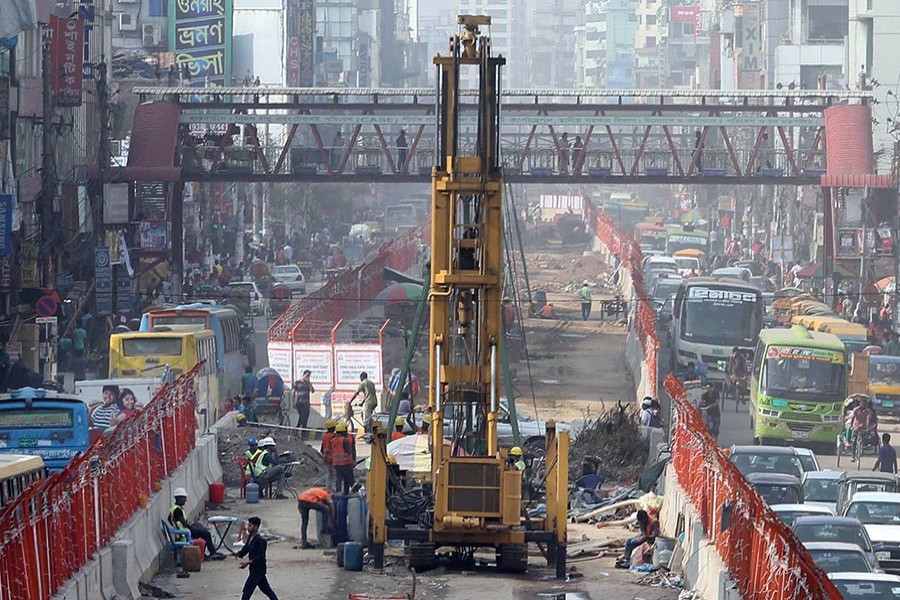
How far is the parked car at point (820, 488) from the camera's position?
2977 centimetres

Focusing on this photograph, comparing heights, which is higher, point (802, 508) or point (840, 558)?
point (840, 558)

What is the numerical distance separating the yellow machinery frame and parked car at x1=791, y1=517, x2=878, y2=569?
2873 mm

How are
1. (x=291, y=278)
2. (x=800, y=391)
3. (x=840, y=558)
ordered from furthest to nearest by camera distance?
(x=291, y=278) → (x=800, y=391) → (x=840, y=558)

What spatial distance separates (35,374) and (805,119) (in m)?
32.3

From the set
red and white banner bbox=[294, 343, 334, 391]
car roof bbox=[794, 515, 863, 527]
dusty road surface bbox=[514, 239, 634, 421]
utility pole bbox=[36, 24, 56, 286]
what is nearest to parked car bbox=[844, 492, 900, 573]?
car roof bbox=[794, 515, 863, 527]

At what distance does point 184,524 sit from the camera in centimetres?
2542

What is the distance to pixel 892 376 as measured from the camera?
44.6m

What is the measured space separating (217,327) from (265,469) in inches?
514

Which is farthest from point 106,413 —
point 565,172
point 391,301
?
point 565,172

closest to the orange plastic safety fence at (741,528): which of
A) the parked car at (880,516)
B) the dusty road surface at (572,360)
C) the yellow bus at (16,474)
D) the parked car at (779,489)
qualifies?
the parked car at (779,489)

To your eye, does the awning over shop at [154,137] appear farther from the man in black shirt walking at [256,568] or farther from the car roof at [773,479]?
the man in black shirt walking at [256,568]

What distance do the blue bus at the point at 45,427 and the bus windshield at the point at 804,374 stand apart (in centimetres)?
1666

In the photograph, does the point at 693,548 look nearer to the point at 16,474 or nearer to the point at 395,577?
the point at 395,577

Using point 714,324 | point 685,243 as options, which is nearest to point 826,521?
point 714,324
